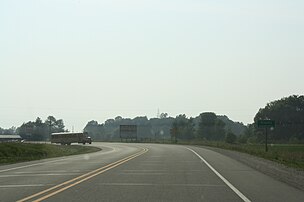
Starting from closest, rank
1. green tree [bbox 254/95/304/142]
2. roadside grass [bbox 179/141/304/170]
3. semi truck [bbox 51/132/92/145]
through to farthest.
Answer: roadside grass [bbox 179/141/304/170] < semi truck [bbox 51/132/92/145] < green tree [bbox 254/95/304/142]

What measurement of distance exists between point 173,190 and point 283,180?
586 cm

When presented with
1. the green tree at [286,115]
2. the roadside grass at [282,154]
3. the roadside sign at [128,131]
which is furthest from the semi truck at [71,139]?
the green tree at [286,115]

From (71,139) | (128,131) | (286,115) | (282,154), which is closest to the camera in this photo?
(282,154)

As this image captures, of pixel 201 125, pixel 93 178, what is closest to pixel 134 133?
pixel 201 125

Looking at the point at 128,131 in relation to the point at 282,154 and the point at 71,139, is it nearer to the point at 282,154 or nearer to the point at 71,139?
the point at 71,139

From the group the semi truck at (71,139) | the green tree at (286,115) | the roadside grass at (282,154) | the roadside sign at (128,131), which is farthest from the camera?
the roadside sign at (128,131)

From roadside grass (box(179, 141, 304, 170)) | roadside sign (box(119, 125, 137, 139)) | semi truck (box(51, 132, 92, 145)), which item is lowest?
roadside grass (box(179, 141, 304, 170))

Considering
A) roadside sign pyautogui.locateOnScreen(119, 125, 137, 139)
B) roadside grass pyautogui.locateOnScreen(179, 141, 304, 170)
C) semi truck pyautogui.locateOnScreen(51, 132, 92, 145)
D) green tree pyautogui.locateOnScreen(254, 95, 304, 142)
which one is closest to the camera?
roadside grass pyautogui.locateOnScreen(179, 141, 304, 170)

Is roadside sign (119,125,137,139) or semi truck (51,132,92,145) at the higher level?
roadside sign (119,125,137,139)

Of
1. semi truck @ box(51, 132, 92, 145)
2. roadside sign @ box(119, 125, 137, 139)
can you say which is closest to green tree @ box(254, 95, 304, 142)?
roadside sign @ box(119, 125, 137, 139)

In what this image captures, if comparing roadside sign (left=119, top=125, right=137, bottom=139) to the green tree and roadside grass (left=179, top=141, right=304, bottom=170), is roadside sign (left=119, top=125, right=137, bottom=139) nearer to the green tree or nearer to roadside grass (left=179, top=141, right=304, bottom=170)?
the green tree

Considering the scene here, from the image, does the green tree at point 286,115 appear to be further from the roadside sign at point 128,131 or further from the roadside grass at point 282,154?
the roadside grass at point 282,154

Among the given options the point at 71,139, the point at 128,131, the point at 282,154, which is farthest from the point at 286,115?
the point at 282,154

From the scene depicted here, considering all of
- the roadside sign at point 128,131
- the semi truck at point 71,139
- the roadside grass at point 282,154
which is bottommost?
the roadside grass at point 282,154
